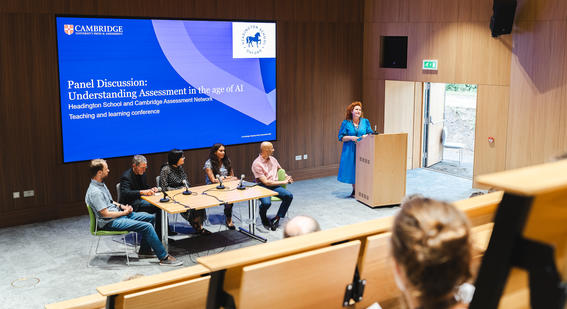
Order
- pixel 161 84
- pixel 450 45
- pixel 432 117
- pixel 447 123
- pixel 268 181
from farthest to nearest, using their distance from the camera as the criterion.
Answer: pixel 447 123 < pixel 432 117 < pixel 450 45 < pixel 161 84 < pixel 268 181

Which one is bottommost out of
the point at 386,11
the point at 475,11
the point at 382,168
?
the point at 382,168

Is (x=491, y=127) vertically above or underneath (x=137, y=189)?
above

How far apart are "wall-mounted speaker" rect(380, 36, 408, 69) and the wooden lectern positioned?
217cm

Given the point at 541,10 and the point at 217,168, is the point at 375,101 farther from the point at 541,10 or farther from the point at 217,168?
the point at 217,168

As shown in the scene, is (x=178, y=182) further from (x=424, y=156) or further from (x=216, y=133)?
(x=424, y=156)

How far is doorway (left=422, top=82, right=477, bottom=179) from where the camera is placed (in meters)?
11.2

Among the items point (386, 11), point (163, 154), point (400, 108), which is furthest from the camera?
point (400, 108)

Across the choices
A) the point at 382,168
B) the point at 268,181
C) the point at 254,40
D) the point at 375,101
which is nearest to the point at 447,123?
the point at 375,101

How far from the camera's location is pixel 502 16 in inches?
333

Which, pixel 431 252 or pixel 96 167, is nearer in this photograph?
pixel 431 252

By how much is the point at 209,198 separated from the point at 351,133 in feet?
9.34

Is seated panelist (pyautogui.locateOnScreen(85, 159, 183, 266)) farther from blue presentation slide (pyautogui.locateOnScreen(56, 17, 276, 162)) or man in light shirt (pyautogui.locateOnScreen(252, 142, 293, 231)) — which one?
blue presentation slide (pyautogui.locateOnScreen(56, 17, 276, 162))

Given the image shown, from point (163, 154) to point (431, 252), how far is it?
305 inches

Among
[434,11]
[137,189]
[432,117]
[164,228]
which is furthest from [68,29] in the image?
[432,117]
